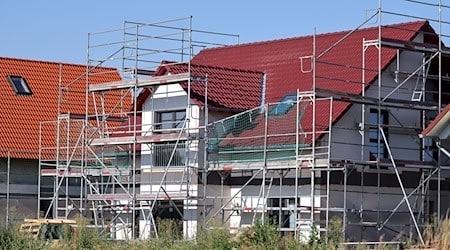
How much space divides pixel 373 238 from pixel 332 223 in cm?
281

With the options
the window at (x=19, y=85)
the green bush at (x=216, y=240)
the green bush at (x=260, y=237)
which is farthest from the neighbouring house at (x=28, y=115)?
the green bush at (x=260, y=237)

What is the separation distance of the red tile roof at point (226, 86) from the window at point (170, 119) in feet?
3.22

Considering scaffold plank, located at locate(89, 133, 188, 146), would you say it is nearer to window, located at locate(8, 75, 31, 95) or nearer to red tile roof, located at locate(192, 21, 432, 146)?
red tile roof, located at locate(192, 21, 432, 146)

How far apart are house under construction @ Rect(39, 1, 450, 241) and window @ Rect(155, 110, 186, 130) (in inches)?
1.7

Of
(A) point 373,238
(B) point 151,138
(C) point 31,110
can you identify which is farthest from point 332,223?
(C) point 31,110

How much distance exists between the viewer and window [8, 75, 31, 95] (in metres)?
44.7

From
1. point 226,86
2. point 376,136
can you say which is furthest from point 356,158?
point 226,86

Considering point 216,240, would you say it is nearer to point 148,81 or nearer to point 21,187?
point 148,81

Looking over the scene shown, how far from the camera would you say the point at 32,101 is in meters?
44.7

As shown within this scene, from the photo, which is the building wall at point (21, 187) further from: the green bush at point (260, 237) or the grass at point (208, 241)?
the green bush at point (260, 237)

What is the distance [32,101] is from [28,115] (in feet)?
3.14

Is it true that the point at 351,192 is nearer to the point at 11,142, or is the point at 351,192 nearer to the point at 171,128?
the point at 171,128

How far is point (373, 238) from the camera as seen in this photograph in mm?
31250

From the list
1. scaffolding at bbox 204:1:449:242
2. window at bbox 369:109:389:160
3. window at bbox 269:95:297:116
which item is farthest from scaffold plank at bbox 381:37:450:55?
window at bbox 269:95:297:116
